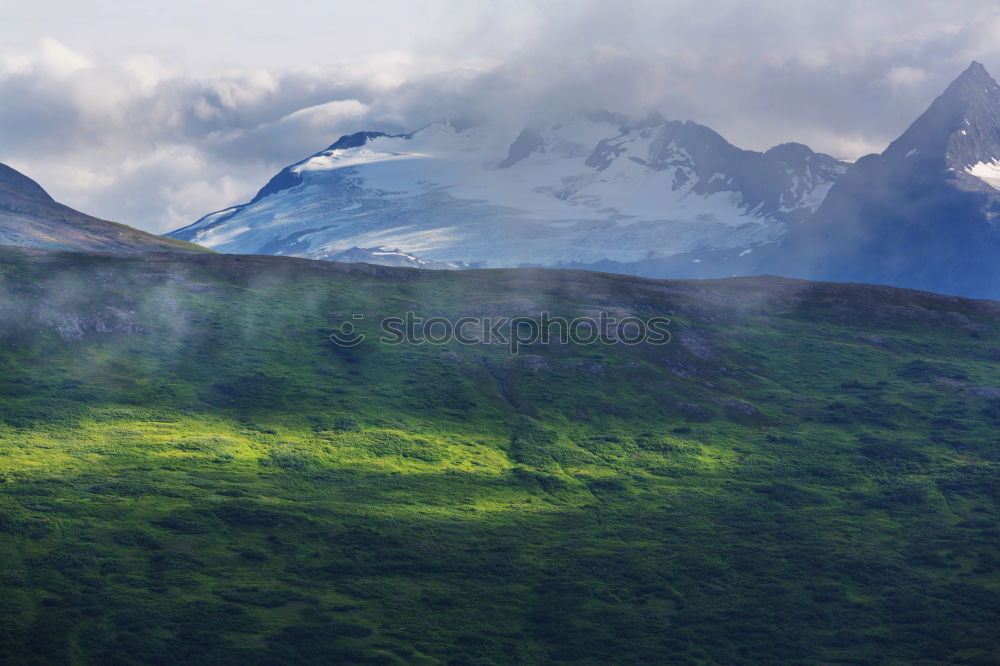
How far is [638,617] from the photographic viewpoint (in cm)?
8612

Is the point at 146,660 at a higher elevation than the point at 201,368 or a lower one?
lower

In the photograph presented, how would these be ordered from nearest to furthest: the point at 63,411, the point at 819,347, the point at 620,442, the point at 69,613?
the point at 69,613, the point at 63,411, the point at 620,442, the point at 819,347

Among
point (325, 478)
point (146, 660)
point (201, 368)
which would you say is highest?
point (201, 368)

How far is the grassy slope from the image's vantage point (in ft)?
266

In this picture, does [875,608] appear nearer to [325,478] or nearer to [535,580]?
[535,580]

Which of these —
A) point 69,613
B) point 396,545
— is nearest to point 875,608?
point 396,545

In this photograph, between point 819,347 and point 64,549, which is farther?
point 819,347

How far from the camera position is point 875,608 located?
3538 inches

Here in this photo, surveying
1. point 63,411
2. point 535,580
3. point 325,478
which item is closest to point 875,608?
point 535,580

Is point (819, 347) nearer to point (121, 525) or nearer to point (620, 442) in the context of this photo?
point (620, 442)

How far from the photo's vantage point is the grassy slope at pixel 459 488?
8100 cm

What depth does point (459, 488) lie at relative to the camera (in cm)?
11481

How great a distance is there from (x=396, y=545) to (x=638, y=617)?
2507 cm

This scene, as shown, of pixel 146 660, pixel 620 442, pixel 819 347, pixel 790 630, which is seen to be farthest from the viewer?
pixel 819 347
